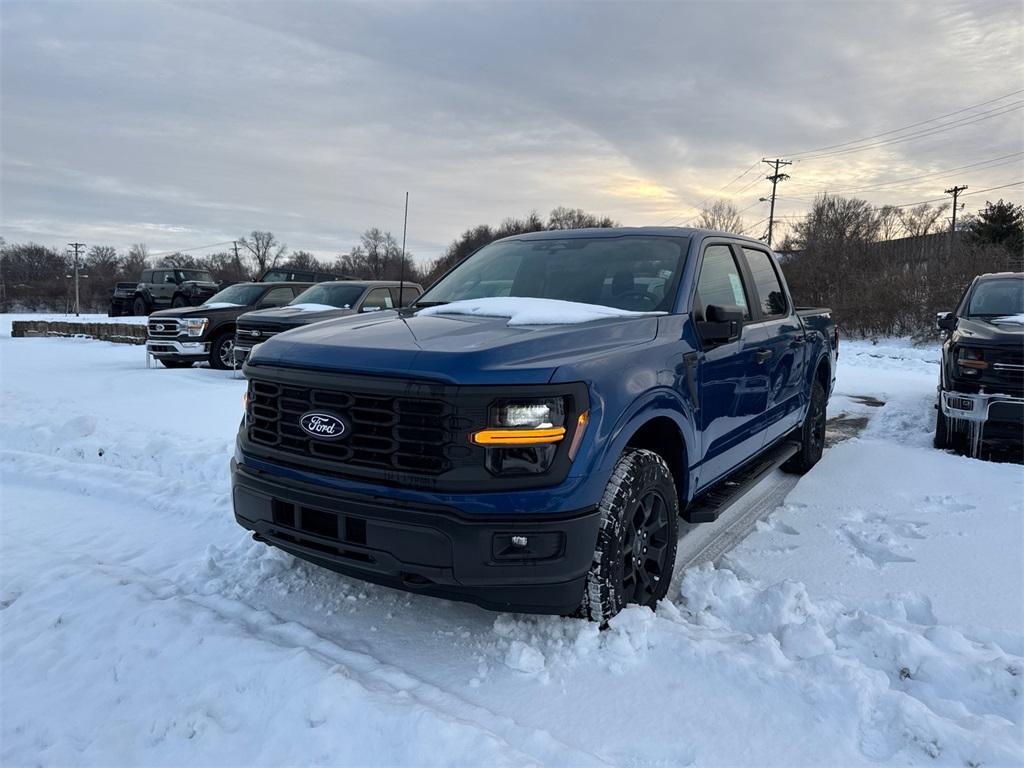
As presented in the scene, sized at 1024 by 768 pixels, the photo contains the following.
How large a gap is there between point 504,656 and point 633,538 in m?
0.71

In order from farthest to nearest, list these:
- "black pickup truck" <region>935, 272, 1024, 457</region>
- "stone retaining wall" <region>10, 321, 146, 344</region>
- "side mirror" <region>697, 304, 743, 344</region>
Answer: "stone retaining wall" <region>10, 321, 146, 344</region>, "black pickup truck" <region>935, 272, 1024, 457</region>, "side mirror" <region>697, 304, 743, 344</region>

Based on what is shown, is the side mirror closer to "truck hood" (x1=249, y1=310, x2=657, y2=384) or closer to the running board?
"truck hood" (x1=249, y1=310, x2=657, y2=384)

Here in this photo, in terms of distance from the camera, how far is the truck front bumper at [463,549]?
7.89 ft

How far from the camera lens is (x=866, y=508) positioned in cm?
452

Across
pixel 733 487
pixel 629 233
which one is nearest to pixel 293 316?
pixel 629 233

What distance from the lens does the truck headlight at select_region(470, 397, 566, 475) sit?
2436mm

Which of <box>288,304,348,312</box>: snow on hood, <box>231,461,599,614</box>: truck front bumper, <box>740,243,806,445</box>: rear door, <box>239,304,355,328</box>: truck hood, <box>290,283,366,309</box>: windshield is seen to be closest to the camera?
<box>231,461,599,614</box>: truck front bumper

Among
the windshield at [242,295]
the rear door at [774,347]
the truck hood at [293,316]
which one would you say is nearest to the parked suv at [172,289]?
the windshield at [242,295]

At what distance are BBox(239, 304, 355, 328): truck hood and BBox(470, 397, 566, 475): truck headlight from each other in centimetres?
769

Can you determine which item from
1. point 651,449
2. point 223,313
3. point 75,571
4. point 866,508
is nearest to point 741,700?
point 651,449

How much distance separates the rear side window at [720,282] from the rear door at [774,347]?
0.59 ft

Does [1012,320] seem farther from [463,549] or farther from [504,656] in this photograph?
[463,549]

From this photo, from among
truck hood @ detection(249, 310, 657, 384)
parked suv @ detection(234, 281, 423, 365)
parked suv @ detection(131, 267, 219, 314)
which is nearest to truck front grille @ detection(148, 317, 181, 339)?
parked suv @ detection(234, 281, 423, 365)

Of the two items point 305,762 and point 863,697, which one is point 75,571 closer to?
point 305,762
